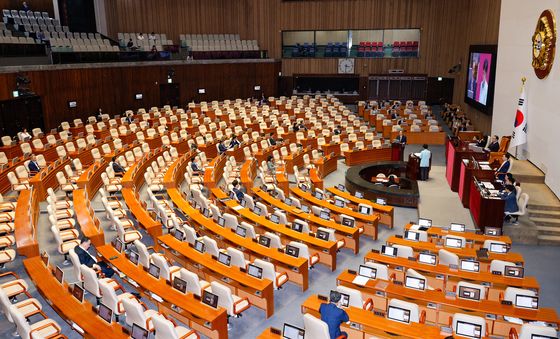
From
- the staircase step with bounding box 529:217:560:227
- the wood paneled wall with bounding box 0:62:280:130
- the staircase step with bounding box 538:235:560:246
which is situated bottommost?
the staircase step with bounding box 538:235:560:246

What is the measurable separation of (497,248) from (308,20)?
28.1 m

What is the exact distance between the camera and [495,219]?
38.5ft

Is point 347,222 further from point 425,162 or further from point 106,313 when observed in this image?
point 106,313

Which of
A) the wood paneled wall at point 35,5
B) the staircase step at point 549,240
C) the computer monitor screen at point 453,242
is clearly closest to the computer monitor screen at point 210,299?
the computer monitor screen at point 453,242

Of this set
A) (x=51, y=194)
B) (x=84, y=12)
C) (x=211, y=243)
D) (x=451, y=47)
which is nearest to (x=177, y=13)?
(x=84, y=12)

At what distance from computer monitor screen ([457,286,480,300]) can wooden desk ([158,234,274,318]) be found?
3.20 metres

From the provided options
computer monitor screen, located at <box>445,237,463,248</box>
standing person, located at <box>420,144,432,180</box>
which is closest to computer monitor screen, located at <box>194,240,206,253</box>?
computer monitor screen, located at <box>445,237,463,248</box>

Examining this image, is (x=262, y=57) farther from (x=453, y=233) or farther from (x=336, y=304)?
(x=336, y=304)

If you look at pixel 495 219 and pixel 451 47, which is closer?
pixel 495 219

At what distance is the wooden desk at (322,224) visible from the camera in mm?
11297

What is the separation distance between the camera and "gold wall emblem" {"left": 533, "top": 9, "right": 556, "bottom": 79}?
45.9ft

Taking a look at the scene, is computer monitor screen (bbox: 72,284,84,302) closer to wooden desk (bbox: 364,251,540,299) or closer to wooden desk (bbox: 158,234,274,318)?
wooden desk (bbox: 158,234,274,318)

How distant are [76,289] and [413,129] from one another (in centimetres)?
1919

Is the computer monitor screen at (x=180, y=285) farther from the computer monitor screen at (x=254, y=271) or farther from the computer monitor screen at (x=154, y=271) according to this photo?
the computer monitor screen at (x=254, y=271)
